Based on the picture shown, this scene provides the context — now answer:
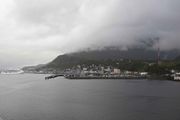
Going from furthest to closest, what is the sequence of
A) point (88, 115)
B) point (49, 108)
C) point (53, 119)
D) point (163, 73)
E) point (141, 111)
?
A: point (163, 73), point (49, 108), point (141, 111), point (88, 115), point (53, 119)

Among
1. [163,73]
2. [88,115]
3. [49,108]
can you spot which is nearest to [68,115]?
[88,115]

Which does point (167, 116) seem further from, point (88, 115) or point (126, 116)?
point (88, 115)

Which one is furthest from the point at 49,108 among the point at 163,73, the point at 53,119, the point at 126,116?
the point at 163,73

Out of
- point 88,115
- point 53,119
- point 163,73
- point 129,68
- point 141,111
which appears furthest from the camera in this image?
point 129,68

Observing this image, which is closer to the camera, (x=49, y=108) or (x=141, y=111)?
(x=141, y=111)

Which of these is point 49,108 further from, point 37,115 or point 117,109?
point 117,109

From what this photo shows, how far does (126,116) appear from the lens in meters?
28.4

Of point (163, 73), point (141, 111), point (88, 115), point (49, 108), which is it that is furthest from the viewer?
point (163, 73)

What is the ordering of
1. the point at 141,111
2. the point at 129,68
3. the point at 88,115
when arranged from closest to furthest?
the point at 88,115, the point at 141,111, the point at 129,68

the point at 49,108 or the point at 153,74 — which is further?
the point at 153,74

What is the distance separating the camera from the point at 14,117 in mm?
28156

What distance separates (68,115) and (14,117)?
223 inches

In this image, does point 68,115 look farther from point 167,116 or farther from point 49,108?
point 167,116

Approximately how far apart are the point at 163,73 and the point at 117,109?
290 ft
